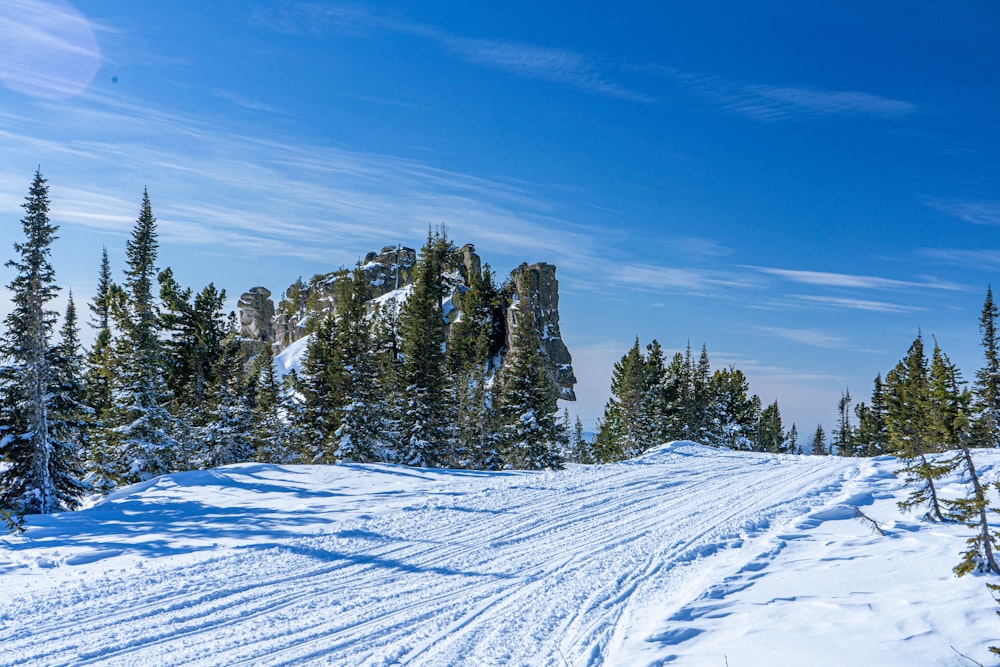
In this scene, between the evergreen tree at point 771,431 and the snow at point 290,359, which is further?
the snow at point 290,359

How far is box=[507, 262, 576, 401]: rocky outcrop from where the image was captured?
262 feet

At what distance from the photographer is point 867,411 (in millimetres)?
63531

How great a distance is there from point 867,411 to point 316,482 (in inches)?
2556

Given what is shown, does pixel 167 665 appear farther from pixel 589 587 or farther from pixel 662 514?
pixel 662 514

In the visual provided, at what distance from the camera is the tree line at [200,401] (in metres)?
17.8

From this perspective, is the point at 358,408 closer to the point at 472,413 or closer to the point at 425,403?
the point at 425,403

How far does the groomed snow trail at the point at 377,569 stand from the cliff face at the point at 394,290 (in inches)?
2252

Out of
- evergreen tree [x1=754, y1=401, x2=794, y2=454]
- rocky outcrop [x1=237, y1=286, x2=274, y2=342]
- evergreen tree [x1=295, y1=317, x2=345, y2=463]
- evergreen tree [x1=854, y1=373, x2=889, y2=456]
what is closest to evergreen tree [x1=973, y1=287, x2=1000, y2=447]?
evergreen tree [x1=854, y1=373, x2=889, y2=456]

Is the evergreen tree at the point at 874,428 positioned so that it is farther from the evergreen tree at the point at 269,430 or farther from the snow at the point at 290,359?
the snow at the point at 290,359

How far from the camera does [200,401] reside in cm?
3812

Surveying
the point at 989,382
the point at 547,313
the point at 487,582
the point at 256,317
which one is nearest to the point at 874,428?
the point at 989,382

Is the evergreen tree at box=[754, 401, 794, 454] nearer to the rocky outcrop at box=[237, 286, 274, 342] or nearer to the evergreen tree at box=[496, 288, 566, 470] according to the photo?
the evergreen tree at box=[496, 288, 566, 470]

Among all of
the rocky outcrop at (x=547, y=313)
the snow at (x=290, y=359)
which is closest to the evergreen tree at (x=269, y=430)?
the snow at (x=290, y=359)

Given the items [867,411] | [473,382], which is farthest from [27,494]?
[867,411]
